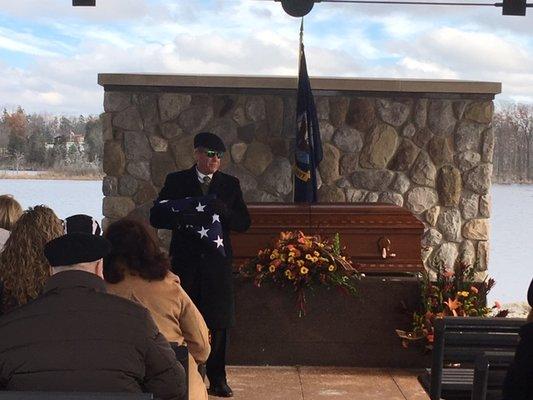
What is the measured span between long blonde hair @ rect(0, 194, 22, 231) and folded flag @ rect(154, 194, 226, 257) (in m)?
1.01

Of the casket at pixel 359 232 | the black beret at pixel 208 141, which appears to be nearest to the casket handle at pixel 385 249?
the casket at pixel 359 232

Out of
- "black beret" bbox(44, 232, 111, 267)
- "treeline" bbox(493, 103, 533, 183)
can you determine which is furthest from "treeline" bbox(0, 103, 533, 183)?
"black beret" bbox(44, 232, 111, 267)

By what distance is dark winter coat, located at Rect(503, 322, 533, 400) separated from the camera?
2.84m

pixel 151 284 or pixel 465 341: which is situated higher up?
pixel 151 284

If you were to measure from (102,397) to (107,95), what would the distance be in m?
6.26

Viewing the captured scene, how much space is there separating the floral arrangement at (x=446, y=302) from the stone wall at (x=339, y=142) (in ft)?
5.90

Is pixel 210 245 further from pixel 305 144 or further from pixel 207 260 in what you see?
pixel 305 144

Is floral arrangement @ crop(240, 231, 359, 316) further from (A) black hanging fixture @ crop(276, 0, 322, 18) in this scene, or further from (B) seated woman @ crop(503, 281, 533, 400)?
(B) seated woman @ crop(503, 281, 533, 400)

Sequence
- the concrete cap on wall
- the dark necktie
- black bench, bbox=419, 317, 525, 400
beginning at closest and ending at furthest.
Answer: black bench, bbox=419, 317, 525, 400 < the dark necktie < the concrete cap on wall

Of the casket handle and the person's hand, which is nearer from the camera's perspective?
the person's hand

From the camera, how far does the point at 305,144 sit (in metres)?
8.20

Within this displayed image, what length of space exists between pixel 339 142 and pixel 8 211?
166 inches

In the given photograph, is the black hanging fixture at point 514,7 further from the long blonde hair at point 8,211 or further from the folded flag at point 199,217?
the long blonde hair at point 8,211

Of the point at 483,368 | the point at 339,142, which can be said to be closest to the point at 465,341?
the point at 483,368
